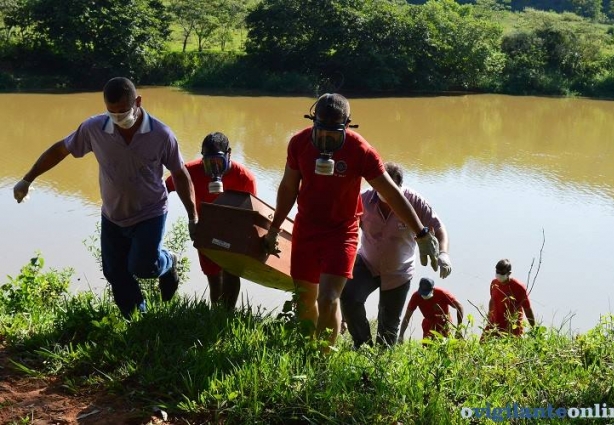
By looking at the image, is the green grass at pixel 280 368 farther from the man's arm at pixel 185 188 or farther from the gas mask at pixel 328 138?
the gas mask at pixel 328 138

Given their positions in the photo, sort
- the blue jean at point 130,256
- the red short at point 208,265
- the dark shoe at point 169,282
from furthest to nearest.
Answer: the red short at point 208,265 < the dark shoe at point 169,282 < the blue jean at point 130,256

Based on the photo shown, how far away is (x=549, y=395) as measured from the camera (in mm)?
3213

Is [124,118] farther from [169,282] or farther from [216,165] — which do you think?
[169,282]

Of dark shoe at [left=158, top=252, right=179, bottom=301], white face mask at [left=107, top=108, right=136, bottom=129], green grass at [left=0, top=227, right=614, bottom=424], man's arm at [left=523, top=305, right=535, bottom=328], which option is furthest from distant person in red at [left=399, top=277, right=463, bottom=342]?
white face mask at [left=107, top=108, right=136, bottom=129]

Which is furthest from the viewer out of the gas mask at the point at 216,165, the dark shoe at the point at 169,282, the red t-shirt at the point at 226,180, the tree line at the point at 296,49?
the tree line at the point at 296,49

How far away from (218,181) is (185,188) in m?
0.38

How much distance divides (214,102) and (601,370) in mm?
24220

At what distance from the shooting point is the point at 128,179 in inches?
157

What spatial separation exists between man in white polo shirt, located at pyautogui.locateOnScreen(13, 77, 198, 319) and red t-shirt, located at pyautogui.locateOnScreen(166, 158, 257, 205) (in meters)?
0.58

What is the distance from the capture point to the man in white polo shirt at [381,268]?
494 cm

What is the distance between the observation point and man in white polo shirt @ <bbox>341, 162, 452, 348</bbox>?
494 cm

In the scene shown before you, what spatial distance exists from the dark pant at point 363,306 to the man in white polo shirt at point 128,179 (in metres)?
1.33

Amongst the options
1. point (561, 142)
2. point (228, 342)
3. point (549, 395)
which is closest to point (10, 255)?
point (228, 342)

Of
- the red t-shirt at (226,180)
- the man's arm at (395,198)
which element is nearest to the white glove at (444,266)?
the man's arm at (395,198)
